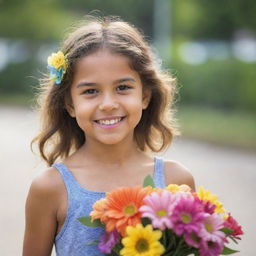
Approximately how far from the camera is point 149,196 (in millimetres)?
2535

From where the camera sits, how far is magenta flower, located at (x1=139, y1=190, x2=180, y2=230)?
7.96 ft

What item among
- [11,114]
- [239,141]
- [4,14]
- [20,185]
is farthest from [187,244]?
[4,14]

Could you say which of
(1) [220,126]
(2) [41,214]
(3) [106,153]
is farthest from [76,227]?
(1) [220,126]

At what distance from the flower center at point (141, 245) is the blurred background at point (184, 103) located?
5.29 ft

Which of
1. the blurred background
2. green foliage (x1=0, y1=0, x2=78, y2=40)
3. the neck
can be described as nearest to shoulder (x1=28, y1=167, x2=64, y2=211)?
the neck

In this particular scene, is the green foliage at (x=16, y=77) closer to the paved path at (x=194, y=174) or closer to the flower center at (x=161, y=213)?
the paved path at (x=194, y=174)

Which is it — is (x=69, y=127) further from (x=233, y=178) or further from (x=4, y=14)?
(x=4, y=14)

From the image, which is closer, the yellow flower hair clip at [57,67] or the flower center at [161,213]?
the flower center at [161,213]

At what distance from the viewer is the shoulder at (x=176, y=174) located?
10.6 ft

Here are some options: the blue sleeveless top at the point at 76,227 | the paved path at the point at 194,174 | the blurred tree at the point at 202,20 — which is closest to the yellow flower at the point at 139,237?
the blue sleeveless top at the point at 76,227

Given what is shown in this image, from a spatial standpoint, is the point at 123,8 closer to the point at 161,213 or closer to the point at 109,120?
the point at 109,120

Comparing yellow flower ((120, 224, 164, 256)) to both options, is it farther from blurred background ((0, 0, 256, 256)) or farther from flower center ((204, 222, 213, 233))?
blurred background ((0, 0, 256, 256))

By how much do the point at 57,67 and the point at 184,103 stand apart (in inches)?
596

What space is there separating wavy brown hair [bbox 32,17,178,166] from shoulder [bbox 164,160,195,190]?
0.94ft
